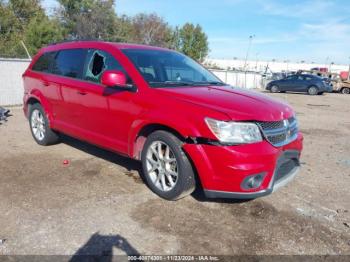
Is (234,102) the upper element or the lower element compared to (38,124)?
upper

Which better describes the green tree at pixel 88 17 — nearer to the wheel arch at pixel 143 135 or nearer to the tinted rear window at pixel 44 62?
the tinted rear window at pixel 44 62

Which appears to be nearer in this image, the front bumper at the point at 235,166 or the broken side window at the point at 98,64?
the front bumper at the point at 235,166

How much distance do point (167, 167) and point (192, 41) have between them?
188ft

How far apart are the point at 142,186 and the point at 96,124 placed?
1.10 m

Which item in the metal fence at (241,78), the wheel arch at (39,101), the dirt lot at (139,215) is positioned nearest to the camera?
the dirt lot at (139,215)

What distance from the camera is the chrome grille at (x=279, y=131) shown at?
3758 mm

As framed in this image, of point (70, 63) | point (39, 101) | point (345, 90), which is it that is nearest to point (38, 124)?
point (39, 101)

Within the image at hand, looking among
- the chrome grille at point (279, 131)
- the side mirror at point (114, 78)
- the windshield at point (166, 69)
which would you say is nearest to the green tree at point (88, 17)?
the windshield at point (166, 69)

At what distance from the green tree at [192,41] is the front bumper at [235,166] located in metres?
55.8

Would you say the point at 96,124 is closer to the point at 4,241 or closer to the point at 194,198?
the point at 194,198

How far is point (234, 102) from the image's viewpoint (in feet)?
12.9

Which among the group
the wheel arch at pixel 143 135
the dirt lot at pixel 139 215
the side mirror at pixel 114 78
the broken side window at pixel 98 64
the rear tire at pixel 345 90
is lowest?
the rear tire at pixel 345 90

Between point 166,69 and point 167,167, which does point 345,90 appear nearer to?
point 166,69

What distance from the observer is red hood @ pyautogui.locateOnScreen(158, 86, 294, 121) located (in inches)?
145
